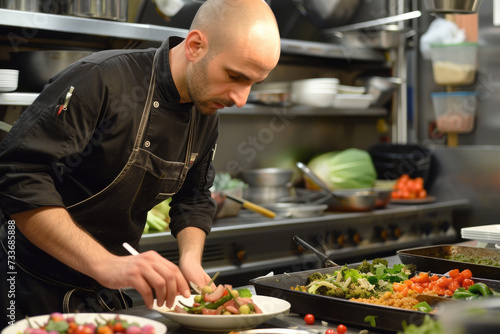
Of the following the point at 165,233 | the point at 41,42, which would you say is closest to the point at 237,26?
the point at 165,233

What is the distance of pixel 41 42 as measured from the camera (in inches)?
131

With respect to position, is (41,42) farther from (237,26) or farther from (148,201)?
(237,26)

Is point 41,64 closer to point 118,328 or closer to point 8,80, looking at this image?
point 8,80

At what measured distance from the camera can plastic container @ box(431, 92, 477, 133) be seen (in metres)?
4.80

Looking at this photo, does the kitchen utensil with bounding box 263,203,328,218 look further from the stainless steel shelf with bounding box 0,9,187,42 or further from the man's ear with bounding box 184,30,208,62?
the man's ear with bounding box 184,30,208,62

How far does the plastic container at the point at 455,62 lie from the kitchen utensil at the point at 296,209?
1.69 metres

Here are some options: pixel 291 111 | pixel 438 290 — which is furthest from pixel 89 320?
pixel 291 111

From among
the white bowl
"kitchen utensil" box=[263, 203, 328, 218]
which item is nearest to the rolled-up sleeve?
"kitchen utensil" box=[263, 203, 328, 218]

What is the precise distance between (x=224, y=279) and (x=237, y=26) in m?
1.91

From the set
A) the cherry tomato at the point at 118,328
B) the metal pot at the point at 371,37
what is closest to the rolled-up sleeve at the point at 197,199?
the cherry tomato at the point at 118,328

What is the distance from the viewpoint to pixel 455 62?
4.81 meters

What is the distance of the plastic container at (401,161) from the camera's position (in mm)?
4637

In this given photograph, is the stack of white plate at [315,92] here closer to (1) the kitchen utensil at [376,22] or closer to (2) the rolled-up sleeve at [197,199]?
(1) the kitchen utensil at [376,22]

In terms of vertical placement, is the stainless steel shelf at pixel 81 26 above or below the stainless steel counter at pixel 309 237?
above
